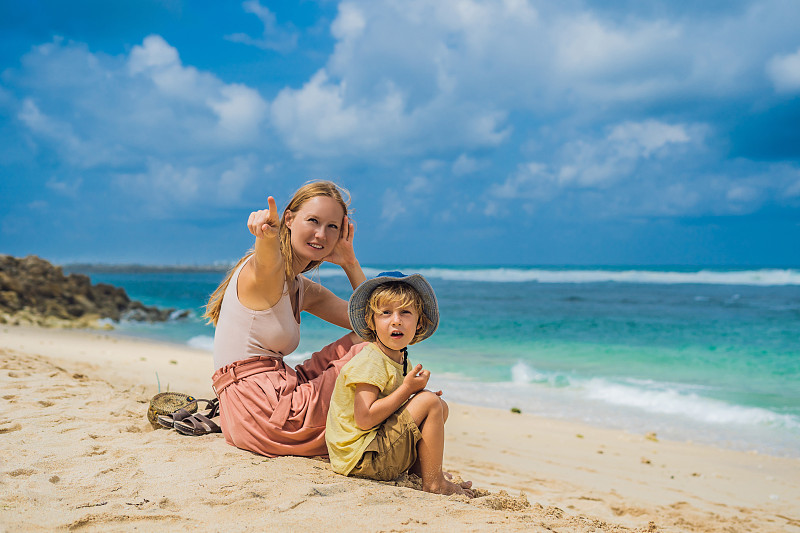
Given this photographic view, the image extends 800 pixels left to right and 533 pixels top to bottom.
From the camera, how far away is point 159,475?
304 centimetres

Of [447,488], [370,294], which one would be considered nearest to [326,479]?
[447,488]

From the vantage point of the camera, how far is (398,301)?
3.05 meters

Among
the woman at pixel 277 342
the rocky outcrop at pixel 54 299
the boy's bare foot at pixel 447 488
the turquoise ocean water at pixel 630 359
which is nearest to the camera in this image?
the boy's bare foot at pixel 447 488

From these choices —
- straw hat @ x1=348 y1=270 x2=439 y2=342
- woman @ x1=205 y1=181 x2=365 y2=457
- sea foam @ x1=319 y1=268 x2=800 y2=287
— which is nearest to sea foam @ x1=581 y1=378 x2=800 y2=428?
straw hat @ x1=348 y1=270 x2=439 y2=342

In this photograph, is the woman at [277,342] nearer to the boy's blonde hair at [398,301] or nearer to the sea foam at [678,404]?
the boy's blonde hair at [398,301]

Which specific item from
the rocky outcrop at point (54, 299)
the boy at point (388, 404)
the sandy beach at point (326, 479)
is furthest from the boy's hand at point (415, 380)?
the rocky outcrop at point (54, 299)

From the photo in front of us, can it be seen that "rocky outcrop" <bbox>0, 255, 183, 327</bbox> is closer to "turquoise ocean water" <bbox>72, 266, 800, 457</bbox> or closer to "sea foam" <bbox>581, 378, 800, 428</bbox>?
"turquoise ocean water" <bbox>72, 266, 800, 457</bbox>

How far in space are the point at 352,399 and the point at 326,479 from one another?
0.45 metres

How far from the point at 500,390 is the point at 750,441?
11.2 feet

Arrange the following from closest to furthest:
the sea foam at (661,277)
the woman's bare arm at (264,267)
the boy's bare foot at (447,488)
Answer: the woman's bare arm at (264,267) → the boy's bare foot at (447,488) → the sea foam at (661,277)

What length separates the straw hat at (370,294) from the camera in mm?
3139

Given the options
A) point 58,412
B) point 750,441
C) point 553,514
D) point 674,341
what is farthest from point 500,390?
point 674,341

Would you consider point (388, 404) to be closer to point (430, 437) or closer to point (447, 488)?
point (430, 437)

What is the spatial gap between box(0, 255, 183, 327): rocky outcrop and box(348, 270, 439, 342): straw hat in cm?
1363
